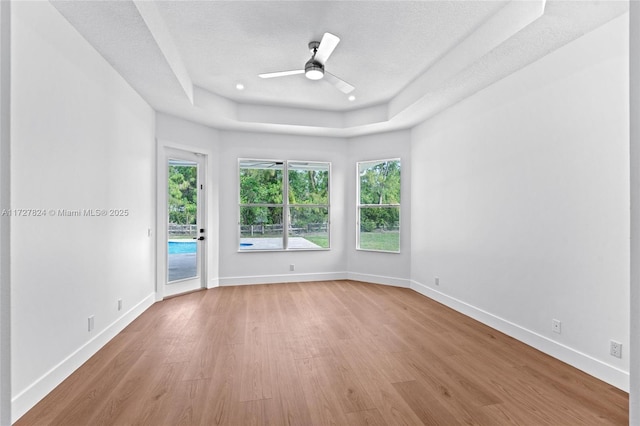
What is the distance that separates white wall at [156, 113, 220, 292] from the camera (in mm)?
4512

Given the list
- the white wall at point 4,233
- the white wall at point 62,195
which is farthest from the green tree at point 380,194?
the white wall at point 4,233

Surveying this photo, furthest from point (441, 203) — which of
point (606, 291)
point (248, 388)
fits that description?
point (248, 388)

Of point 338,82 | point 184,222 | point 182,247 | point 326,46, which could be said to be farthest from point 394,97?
point 182,247

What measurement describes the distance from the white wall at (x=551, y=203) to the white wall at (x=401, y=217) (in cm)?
108

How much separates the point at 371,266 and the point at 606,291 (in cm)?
354

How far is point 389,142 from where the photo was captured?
18.2ft

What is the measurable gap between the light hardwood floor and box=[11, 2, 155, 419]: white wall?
0.28 m

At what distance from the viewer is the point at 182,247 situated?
16.3 feet

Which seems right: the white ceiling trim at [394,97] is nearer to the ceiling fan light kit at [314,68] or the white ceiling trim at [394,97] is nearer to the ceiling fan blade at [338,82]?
the ceiling fan blade at [338,82]

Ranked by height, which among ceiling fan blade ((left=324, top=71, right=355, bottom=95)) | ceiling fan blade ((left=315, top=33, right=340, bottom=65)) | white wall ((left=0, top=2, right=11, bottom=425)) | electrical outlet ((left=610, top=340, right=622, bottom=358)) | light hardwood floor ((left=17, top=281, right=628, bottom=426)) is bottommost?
light hardwood floor ((left=17, top=281, right=628, bottom=426))

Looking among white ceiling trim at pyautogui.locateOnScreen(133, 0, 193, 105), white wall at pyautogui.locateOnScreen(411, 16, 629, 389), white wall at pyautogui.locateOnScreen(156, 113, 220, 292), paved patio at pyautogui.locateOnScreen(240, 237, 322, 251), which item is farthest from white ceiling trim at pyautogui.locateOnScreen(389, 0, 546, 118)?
white wall at pyautogui.locateOnScreen(156, 113, 220, 292)

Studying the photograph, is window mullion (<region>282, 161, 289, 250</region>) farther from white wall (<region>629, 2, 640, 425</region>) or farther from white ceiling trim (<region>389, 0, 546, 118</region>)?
white wall (<region>629, 2, 640, 425</region>)

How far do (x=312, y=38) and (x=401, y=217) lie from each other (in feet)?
10.7

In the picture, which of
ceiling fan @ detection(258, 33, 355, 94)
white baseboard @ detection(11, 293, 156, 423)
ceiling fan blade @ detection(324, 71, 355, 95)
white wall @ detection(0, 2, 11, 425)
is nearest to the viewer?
white wall @ detection(0, 2, 11, 425)
